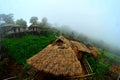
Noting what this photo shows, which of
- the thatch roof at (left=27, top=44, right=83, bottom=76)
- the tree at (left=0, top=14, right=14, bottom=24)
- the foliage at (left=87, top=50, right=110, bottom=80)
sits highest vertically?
the tree at (left=0, top=14, right=14, bottom=24)

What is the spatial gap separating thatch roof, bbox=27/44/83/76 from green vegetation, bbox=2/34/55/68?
504 centimetres

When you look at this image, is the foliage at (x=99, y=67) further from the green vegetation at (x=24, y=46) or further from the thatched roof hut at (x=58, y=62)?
the green vegetation at (x=24, y=46)

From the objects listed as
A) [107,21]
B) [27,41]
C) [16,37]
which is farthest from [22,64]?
[107,21]

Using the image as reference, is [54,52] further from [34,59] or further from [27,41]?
[27,41]

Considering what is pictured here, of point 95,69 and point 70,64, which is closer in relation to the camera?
point 70,64

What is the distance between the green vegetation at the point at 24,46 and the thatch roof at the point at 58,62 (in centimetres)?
504

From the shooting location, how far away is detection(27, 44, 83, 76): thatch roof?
33.1ft

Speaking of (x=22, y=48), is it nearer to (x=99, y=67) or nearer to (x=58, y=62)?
(x=99, y=67)

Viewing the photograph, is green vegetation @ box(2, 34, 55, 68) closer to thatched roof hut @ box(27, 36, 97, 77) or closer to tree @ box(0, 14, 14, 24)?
thatched roof hut @ box(27, 36, 97, 77)

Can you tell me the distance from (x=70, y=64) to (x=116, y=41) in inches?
944

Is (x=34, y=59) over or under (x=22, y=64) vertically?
over

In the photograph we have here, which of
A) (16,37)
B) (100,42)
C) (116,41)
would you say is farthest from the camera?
(116,41)

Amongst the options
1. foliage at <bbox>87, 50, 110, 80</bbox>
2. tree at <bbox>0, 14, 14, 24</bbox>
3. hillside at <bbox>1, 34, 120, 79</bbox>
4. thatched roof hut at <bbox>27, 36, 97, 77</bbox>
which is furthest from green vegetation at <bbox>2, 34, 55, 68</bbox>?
tree at <bbox>0, 14, 14, 24</bbox>

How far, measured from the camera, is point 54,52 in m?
10.9
